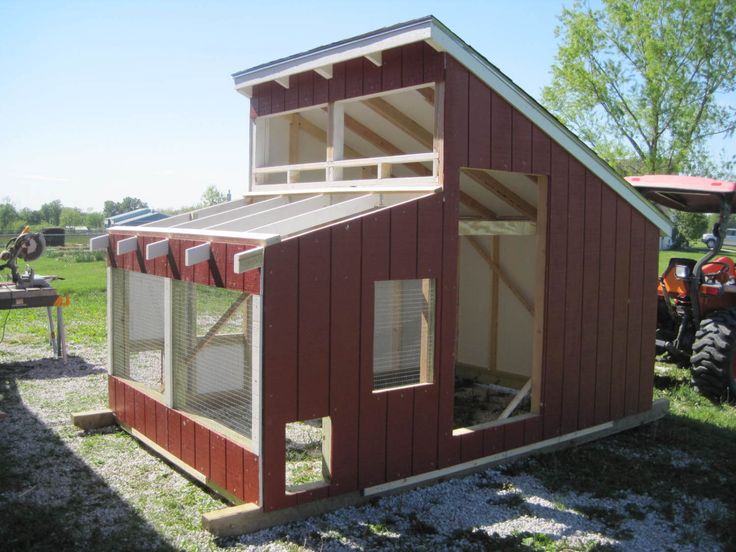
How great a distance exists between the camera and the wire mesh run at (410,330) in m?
5.37

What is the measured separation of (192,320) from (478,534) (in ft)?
8.81

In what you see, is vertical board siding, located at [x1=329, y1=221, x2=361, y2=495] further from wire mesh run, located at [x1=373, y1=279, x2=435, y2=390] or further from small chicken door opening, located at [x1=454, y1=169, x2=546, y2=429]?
small chicken door opening, located at [x1=454, y1=169, x2=546, y2=429]

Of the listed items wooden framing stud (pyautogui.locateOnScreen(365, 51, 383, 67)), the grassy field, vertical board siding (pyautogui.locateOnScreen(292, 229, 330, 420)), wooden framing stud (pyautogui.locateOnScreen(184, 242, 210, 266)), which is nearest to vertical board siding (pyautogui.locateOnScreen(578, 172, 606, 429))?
the grassy field

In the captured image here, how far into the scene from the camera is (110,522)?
15.7ft

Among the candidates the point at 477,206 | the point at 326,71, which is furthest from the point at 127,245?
the point at 477,206

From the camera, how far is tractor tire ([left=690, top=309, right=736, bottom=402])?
780 centimetres

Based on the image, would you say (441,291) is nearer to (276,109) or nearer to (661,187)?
(276,109)

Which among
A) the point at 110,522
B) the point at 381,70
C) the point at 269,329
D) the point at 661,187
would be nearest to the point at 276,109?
the point at 381,70

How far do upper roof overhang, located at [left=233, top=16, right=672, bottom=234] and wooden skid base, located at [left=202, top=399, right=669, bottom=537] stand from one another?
2.17m

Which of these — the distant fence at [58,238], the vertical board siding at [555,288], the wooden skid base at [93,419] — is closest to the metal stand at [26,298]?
the wooden skid base at [93,419]

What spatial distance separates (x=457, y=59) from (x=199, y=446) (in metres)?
3.51

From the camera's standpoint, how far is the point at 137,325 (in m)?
6.47

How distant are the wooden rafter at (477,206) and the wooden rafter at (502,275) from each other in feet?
1.88

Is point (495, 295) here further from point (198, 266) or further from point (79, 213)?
point (79, 213)
